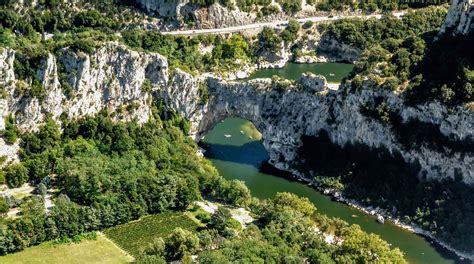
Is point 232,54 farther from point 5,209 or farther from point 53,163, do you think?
point 5,209

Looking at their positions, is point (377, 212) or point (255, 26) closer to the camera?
point (377, 212)

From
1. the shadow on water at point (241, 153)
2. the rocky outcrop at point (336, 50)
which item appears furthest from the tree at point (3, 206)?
the rocky outcrop at point (336, 50)

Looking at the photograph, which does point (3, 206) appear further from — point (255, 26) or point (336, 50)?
point (336, 50)

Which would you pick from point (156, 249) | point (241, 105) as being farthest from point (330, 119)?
point (156, 249)

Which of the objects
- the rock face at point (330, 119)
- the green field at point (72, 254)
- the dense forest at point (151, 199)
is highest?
the rock face at point (330, 119)

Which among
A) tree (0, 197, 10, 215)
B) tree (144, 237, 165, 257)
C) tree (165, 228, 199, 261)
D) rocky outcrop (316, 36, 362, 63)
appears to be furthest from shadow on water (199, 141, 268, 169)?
rocky outcrop (316, 36, 362, 63)

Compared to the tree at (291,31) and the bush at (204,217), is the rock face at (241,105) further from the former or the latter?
the tree at (291,31)
